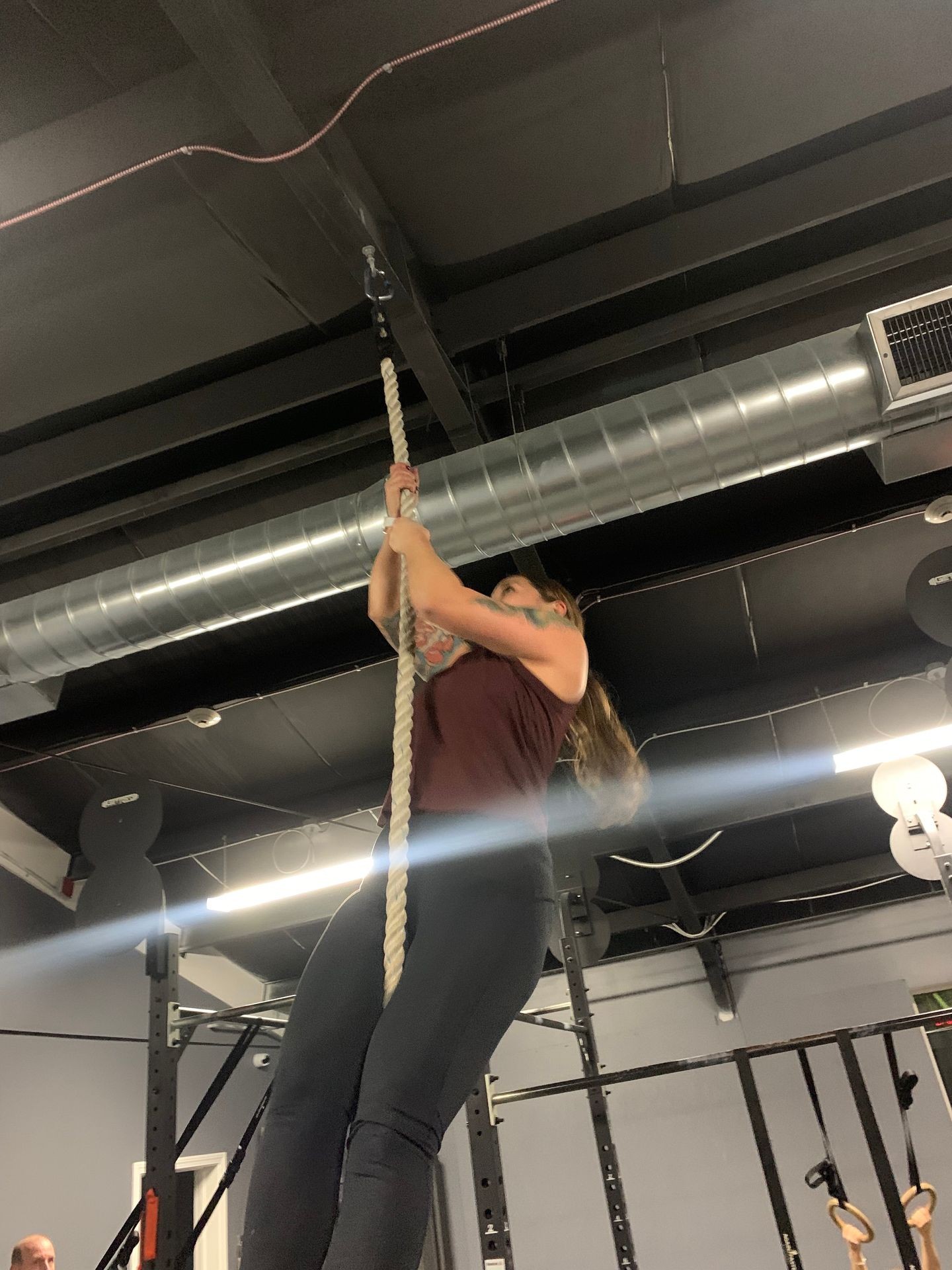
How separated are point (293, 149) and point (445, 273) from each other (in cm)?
75

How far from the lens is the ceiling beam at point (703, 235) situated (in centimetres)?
243

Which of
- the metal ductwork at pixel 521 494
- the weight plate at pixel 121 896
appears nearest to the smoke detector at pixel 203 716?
the weight plate at pixel 121 896

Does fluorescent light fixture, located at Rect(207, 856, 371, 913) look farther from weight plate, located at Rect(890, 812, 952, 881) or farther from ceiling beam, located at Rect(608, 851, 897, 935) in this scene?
weight plate, located at Rect(890, 812, 952, 881)

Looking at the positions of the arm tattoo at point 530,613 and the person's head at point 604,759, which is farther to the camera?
the person's head at point 604,759

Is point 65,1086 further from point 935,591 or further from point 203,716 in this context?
point 935,591

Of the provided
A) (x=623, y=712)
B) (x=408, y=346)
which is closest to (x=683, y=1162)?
(x=623, y=712)

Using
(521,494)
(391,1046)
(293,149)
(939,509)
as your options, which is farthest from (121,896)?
(939,509)

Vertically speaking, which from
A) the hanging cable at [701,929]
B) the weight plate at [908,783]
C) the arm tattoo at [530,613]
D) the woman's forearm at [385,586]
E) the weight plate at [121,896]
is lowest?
the arm tattoo at [530,613]

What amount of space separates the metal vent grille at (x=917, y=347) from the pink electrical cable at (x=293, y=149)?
124 cm

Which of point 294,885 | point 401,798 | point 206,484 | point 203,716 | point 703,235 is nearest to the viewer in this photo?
point 401,798

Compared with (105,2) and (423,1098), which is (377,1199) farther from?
(105,2)

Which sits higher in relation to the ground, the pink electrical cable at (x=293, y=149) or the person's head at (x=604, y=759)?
the pink electrical cable at (x=293, y=149)

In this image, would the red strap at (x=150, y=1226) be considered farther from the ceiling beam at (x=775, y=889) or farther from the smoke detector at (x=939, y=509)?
the ceiling beam at (x=775, y=889)

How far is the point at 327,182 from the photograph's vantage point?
2156 mm
